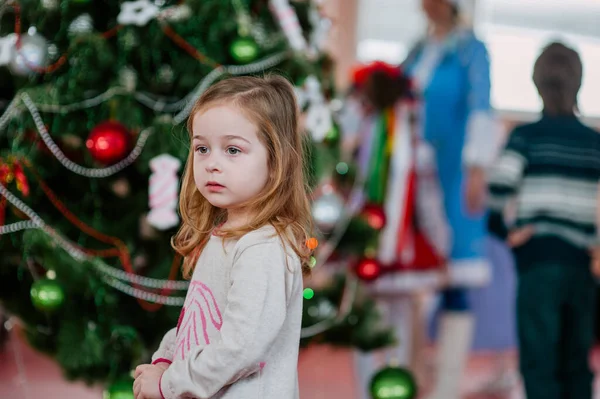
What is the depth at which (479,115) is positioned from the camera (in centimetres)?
281

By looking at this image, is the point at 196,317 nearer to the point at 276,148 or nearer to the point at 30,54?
the point at 276,148

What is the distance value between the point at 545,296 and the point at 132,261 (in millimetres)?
1137

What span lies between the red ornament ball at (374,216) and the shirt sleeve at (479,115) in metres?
0.44

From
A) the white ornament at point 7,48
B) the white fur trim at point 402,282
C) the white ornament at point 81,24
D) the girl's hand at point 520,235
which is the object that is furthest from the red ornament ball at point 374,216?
the white ornament at point 7,48

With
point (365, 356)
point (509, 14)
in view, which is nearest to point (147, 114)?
point (365, 356)

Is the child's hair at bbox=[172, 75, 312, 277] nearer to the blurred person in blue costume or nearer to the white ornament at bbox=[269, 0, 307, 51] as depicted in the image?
the white ornament at bbox=[269, 0, 307, 51]

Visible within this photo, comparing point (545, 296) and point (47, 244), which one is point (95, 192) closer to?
point (47, 244)

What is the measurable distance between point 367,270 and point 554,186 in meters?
0.58

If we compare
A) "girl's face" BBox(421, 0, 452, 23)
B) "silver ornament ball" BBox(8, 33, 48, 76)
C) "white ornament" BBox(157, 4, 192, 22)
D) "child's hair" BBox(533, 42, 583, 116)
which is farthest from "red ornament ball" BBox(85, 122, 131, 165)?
"girl's face" BBox(421, 0, 452, 23)

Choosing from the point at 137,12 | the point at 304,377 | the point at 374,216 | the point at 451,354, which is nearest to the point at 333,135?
the point at 374,216

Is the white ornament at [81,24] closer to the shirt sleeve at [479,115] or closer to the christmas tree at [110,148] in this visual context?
the christmas tree at [110,148]

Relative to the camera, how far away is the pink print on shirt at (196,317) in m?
1.11

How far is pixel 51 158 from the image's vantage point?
2.21 metres

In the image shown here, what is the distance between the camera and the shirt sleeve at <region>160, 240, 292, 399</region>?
1.04m
